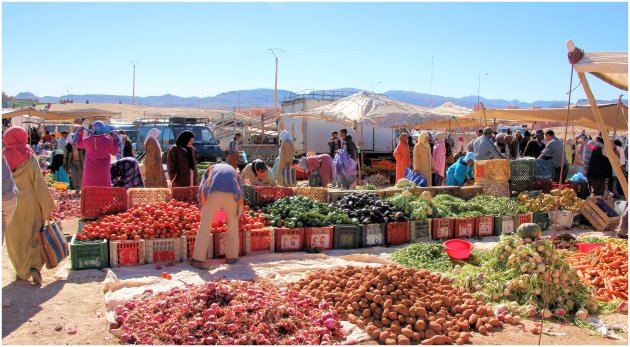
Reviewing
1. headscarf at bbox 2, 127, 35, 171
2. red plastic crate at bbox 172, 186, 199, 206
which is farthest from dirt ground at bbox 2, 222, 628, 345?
red plastic crate at bbox 172, 186, 199, 206

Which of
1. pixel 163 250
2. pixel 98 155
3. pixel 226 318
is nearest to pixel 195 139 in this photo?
pixel 98 155

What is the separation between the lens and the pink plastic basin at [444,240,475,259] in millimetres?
6371

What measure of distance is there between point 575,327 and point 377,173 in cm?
1387

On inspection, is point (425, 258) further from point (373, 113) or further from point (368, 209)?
point (373, 113)

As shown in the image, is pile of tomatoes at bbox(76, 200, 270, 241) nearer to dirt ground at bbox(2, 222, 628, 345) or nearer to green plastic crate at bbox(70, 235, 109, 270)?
green plastic crate at bbox(70, 235, 109, 270)

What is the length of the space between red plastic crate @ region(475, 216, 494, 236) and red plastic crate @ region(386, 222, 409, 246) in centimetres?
130

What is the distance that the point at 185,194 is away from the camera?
756 cm

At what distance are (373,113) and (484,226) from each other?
744cm

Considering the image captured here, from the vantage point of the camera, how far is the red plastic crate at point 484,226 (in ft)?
26.7

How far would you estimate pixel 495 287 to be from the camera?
5.06 metres

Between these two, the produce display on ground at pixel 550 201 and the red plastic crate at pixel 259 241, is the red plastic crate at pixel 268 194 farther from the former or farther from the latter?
the produce display on ground at pixel 550 201

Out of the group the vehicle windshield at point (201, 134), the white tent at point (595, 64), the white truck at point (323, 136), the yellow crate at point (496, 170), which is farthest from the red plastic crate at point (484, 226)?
the white truck at point (323, 136)

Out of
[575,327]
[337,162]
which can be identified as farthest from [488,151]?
[575,327]

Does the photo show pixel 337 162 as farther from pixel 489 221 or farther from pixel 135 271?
Result: pixel 135 271
